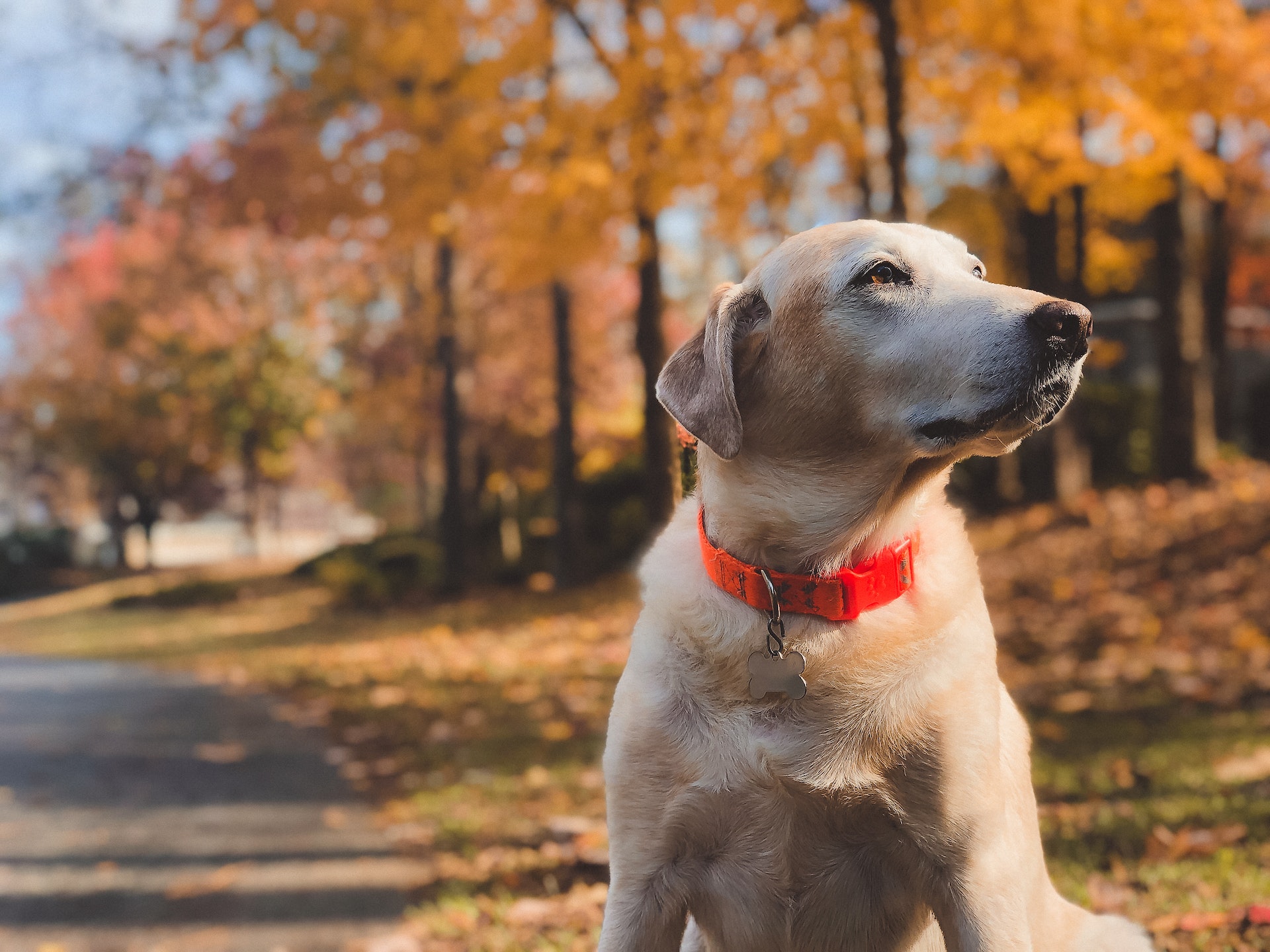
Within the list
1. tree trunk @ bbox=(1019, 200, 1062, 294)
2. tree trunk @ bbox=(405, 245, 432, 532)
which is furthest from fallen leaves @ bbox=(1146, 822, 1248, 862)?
tree trunk @ bbox=(405, 245, 432, 532)

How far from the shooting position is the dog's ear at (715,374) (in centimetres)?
207

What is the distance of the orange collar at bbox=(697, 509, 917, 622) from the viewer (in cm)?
208

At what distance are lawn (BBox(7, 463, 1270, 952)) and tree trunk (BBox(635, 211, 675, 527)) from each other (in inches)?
57.0

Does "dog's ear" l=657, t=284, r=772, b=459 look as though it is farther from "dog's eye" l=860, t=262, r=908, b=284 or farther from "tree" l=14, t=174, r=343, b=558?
"tree" l=14, t=174, r=343, b=558

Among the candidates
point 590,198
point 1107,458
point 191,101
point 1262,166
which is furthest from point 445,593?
point 1262,166

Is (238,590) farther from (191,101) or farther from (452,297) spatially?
(191,101)

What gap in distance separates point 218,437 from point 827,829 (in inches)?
1104

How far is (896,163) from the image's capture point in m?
7.94

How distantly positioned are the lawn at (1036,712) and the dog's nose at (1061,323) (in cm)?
205

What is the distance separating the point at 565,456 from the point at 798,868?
12616 mm

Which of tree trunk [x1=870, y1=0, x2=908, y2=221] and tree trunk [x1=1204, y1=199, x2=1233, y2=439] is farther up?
tree trunk [x1=870, y1=0, x2=908, y2=221]

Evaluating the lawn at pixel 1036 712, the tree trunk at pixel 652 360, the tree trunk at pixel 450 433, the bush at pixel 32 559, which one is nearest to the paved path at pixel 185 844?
the lawn at pixel 1036 712

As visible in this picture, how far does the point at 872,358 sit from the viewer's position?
2105mm

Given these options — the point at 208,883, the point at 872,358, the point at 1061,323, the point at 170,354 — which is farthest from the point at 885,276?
the point at 170,354
